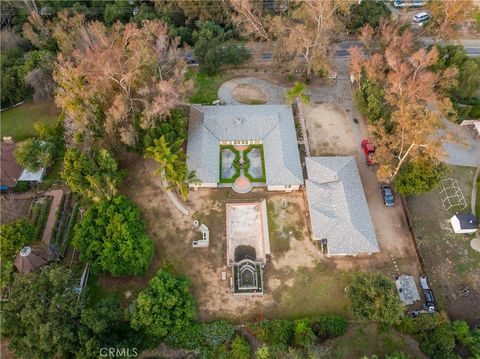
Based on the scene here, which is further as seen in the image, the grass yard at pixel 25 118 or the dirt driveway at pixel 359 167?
the grass yard at pixel 25 118

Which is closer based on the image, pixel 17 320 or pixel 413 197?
pixel 17 320

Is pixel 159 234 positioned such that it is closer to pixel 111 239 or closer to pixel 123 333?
pixel 111 239

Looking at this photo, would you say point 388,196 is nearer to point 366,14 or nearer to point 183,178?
point 183,178

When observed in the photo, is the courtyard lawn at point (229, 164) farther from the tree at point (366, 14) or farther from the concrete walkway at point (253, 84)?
the tree at point (366, 14)

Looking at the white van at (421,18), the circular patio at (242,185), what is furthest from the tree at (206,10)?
the white van at (421,18)

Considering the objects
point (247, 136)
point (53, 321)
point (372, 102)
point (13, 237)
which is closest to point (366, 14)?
point (372, 102)

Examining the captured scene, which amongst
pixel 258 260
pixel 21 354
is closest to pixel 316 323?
pixel 258 260

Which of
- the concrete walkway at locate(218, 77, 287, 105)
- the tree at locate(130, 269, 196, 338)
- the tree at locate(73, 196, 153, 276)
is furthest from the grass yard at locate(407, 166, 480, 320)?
the tree at locate(73, 196, 153, 276)
